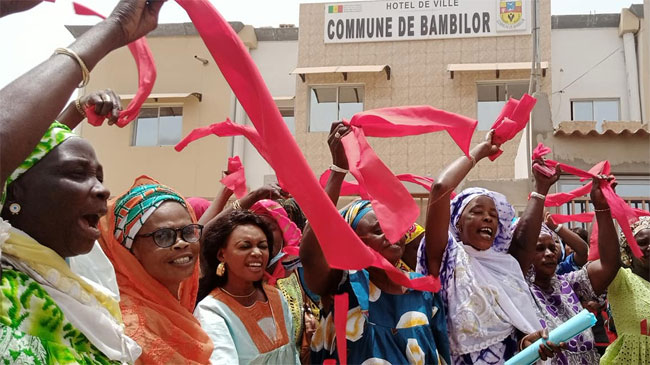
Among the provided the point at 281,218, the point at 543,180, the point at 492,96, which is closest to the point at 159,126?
the point at 492,96

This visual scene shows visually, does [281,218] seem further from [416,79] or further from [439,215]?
[416,79]

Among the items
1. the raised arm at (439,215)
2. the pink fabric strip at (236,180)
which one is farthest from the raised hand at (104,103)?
the pink fabric strip at (236,180)

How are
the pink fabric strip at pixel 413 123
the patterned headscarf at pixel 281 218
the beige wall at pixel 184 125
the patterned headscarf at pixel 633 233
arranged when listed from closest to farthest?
the pink fabric strip at pixel 413 123
the patterned headscarf at pixel 281 218
the patterned headscarf at pixel 633 233
the beige wall at pixel 184 125

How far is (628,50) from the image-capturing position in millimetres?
16984

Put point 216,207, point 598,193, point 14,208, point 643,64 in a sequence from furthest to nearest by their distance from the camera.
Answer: point 643,64 < point 598,193 < point 216,207 < point 14,208

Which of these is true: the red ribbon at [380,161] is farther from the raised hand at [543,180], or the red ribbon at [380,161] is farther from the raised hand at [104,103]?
the raised hand at [543,180]

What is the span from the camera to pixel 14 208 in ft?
5.52

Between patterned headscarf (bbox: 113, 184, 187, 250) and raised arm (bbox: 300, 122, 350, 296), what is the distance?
2.25 feet

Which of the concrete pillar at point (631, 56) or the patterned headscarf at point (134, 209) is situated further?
the concrete pillar at point (631, 56)

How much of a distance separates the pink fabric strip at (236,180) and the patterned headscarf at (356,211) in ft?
4.04

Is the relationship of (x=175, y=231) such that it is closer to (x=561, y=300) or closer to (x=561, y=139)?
(x=561, y=300)

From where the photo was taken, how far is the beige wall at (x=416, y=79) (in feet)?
54.6

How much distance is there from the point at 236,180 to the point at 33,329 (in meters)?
3.00

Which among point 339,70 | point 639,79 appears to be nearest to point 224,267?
point 339,70
